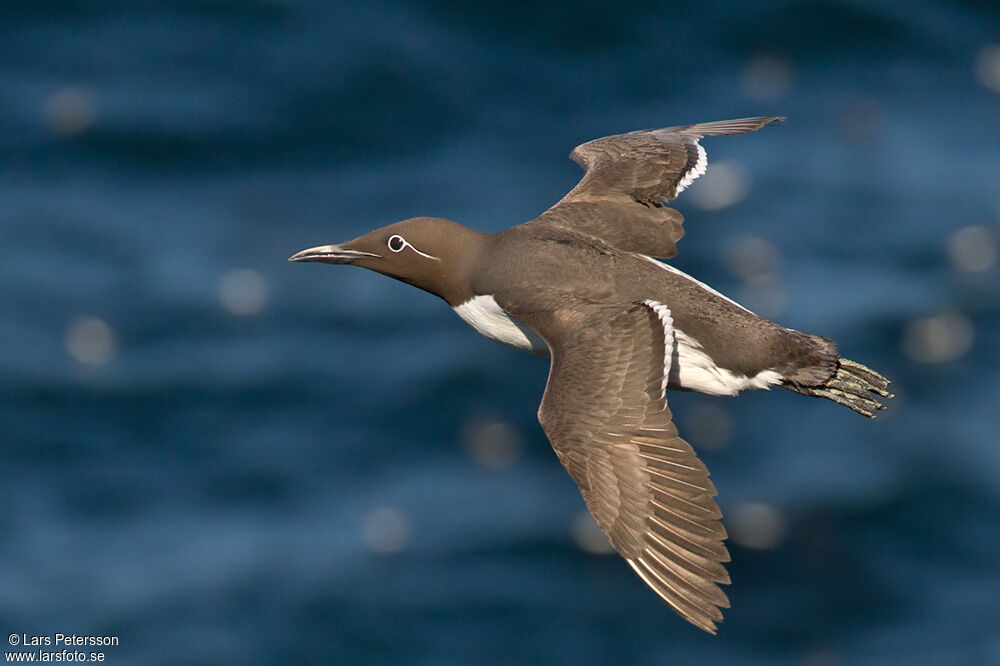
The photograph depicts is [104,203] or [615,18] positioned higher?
[615,18]

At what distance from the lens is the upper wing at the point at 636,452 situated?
823 cm

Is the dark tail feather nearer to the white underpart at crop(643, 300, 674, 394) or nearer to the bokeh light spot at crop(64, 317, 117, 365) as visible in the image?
the white underpart at crop(643, 300, 674, 394)

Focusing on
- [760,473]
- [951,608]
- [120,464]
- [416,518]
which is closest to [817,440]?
[760,473]

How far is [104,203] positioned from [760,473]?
9.67 m

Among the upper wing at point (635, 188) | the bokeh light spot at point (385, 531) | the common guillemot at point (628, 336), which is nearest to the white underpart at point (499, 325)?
the common guillemot at point (628, 336)

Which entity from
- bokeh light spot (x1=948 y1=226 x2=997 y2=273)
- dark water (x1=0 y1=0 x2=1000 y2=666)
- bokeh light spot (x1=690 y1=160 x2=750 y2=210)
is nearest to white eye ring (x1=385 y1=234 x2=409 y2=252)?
dark water (x1=0 y1=0 x2=1000 y2=666)

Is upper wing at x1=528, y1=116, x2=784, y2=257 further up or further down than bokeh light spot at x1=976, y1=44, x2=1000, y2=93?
further down

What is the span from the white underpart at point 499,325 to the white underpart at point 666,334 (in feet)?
3.32

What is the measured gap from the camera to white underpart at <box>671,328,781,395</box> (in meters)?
9.67

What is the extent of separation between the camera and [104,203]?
2183 cm

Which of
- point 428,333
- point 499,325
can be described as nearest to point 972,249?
point 428,333

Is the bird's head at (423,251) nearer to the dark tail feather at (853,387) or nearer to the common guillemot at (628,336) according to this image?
the common guillemot at (628,336)

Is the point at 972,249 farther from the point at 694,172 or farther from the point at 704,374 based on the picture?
the point at 704,374

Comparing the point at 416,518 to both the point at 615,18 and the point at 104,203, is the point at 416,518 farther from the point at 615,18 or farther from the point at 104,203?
the point at 615,18
